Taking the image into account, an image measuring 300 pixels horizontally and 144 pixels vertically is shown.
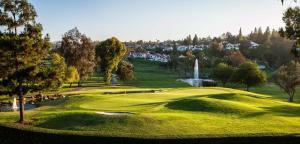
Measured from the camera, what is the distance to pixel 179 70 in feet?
460

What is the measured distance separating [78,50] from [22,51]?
50.1 meters

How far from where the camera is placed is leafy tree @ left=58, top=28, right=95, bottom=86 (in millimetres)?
80062

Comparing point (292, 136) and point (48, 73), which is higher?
point (48, 73)

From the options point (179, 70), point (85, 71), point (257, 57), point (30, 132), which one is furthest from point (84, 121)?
point (257, 57)

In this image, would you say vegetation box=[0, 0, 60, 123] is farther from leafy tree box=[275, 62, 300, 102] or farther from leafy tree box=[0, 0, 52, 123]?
leafy tree box=[275, 62, 300, 102]

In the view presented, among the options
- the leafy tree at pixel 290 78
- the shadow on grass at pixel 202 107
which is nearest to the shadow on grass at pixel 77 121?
the shadow on grass at pixel 202 107

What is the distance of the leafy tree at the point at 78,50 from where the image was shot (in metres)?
80.1

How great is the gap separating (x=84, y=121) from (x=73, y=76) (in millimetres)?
45806

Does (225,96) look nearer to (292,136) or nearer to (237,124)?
(237,124)

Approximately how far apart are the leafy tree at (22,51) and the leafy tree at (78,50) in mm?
48938

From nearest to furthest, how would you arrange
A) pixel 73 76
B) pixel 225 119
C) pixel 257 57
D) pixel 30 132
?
pixel 30 132 < pixel 225 119 < pixel 73 76 < pixel 257 57

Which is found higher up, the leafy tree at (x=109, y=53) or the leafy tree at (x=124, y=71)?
the leafy tree at (x=109, y=53)

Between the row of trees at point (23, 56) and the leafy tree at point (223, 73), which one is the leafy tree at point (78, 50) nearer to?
the leafy tree at point (223, 73)

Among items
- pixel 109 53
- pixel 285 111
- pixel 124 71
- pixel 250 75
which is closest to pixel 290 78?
pixel 250 75
